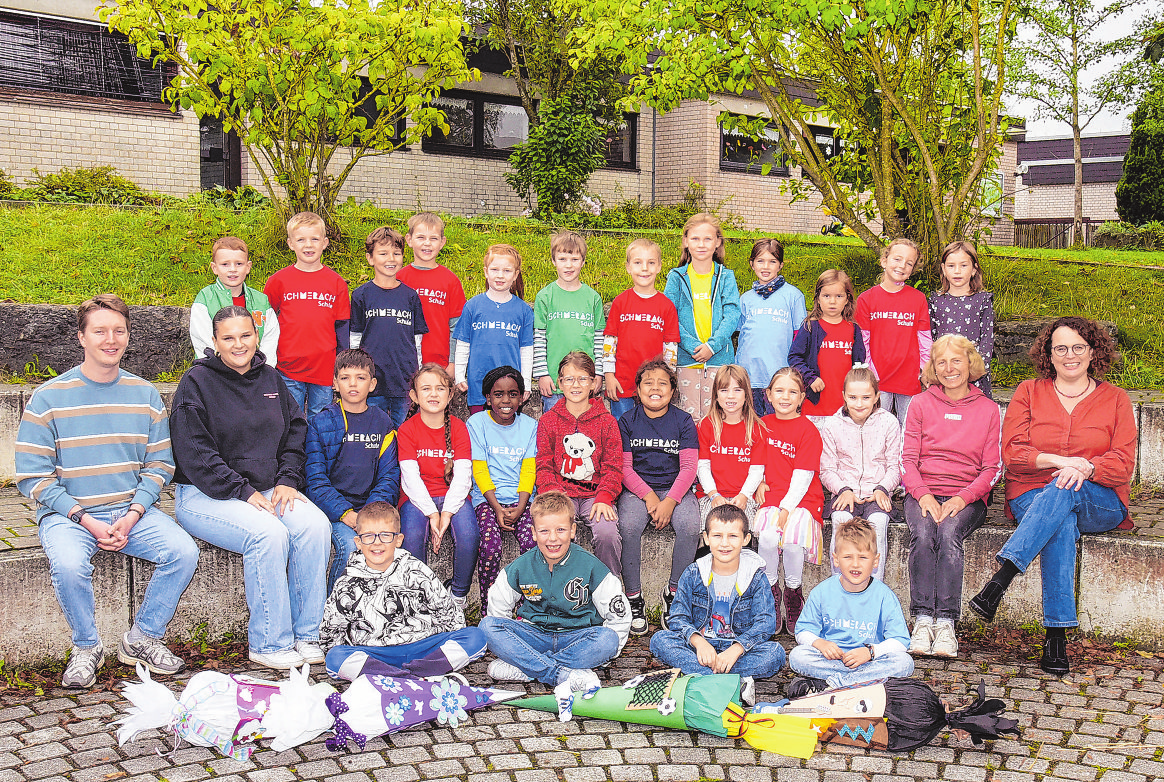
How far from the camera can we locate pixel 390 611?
4898 mm

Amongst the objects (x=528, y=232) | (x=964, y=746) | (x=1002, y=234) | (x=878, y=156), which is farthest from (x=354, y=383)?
(x=1002, y=234)

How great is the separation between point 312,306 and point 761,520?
9.82ft

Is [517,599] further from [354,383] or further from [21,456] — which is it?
[21,456]

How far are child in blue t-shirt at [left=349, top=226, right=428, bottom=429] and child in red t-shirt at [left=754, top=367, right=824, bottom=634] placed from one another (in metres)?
2.27

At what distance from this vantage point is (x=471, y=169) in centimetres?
1889

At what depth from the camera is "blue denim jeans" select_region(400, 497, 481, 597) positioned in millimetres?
5398

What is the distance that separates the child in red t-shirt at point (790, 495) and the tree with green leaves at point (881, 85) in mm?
4125

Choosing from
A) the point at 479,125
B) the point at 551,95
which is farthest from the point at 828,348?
the point at 479,125

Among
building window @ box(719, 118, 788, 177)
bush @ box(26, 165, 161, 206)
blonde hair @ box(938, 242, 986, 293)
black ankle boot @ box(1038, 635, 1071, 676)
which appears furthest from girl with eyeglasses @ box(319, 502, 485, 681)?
building window @ box(719, 118, 788, 177)

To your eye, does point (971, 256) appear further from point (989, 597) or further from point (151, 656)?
point (151, 656)

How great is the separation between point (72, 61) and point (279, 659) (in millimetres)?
13205

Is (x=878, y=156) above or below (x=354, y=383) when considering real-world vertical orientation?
above

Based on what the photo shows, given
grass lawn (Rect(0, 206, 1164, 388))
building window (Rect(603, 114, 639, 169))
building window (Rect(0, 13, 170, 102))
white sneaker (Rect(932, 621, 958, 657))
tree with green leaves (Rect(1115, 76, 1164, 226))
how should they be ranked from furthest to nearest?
tree with green leaves (Rect(1115, 76, 1164, 226)) < building window (Rect(603, 114, 639, 169)) < building window (Rect(0, 13, 170, 102)) < grass lawn (Rect(0, 206, 1164, 388)) < white sneaker (Rect(932, 621, 958, 657))

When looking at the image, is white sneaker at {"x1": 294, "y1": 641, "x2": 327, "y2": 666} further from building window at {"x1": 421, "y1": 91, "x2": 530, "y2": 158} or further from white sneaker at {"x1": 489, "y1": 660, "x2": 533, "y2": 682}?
building window at {"x1": 421, "y1": 91, "x2": 530, "y2": 158}
